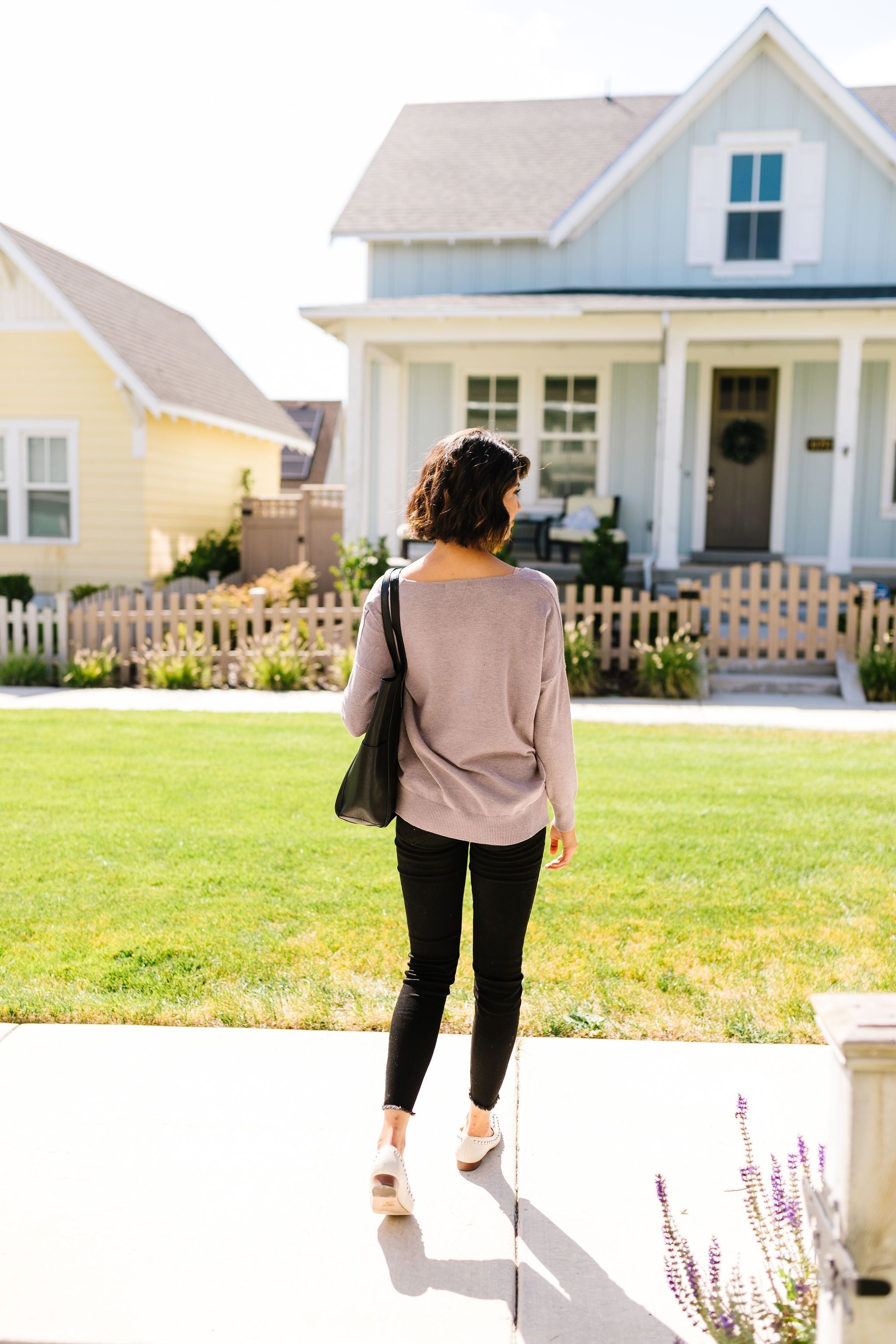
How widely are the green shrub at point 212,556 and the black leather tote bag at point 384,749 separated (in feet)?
53.1

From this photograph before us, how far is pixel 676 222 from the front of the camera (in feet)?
53.7

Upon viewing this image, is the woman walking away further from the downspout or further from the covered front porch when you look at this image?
the covered front porch

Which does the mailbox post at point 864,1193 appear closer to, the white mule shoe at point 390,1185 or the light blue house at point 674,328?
the white mule shoe at point 390,1185

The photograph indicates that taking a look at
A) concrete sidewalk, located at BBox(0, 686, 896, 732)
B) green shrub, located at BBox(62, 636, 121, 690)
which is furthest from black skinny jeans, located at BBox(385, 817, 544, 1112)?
green shrub, located at BBox(62, 636, 121, 690)

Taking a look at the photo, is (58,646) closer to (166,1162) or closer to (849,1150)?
(166,1162)

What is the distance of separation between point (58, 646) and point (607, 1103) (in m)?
11.2

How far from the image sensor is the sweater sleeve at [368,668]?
9.14 ft

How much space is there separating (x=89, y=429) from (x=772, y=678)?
36.9 ft

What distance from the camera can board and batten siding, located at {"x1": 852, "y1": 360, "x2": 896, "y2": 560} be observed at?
626 inches

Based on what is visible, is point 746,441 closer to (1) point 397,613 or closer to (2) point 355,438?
(2) point 355,438

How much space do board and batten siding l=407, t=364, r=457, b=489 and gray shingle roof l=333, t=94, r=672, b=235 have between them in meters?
2.09

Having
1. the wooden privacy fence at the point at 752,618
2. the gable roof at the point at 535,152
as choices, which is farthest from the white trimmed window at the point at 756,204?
the wooden privacy fence at the point at 752,618

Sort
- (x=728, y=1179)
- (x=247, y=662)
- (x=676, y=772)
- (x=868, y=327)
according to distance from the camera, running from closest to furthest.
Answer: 1. (x=728, y=1179)
2. (x=676, y=772)
3. (x=247, y=662)
4. (x=868, y=327)

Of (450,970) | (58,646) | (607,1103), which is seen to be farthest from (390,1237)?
(58,646)
